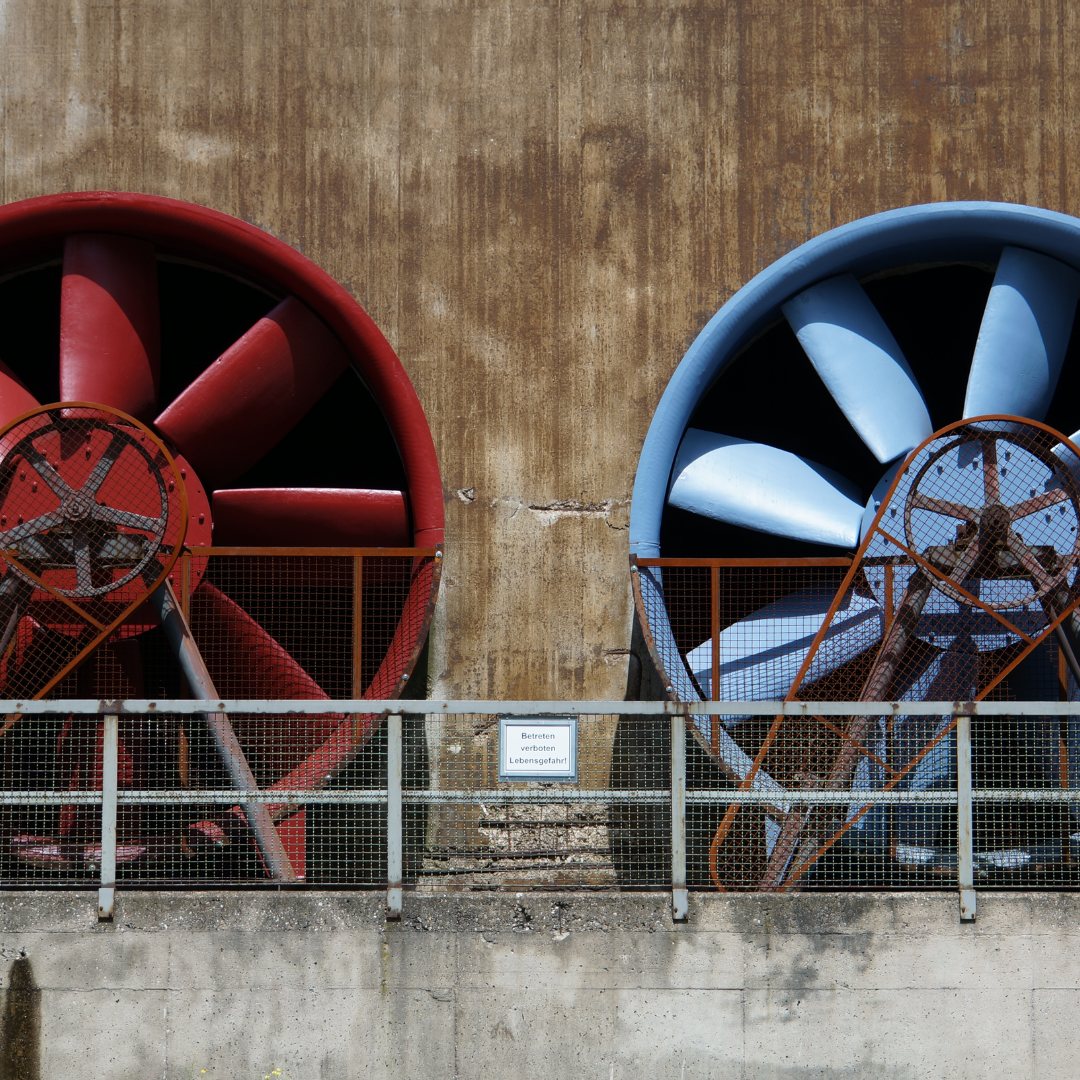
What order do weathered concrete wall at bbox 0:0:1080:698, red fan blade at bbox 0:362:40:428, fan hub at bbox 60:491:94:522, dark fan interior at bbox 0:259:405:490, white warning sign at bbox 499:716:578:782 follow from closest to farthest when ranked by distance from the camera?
white warning sign at bbox 499:716:578:782 → fan hub at bbox 60:491:94:522 → red fan blade at bbox 0:362:40:428 → weathered concrete wall at bbox 0:0:1080:698 → dark fan interior at bbox 0:259:405:490

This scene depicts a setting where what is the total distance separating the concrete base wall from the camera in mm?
4785

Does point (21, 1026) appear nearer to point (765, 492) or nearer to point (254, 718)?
point (254, 718)

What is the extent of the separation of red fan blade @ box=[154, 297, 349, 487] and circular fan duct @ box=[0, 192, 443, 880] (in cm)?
1

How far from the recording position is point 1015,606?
5.56 meters

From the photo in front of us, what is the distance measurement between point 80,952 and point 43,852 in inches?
33.9

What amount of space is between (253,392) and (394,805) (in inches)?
104

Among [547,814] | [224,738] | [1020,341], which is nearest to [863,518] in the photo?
[1020,341]

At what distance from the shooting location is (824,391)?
7.83m

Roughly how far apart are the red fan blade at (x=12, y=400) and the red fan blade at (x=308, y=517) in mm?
1127

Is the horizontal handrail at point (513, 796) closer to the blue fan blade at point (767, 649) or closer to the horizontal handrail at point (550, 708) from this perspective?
the horizontal handrail at point (550, 708)

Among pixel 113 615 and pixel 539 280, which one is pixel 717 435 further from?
pixel 113 615

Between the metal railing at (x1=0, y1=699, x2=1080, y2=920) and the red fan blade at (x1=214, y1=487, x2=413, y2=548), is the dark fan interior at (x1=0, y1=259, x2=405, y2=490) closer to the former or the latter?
the red fan blade at (x1=214, y1=487, x2=413, y2=548)

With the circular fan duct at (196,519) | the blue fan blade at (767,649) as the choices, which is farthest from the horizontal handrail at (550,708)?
the blue fan blade at (767,649)

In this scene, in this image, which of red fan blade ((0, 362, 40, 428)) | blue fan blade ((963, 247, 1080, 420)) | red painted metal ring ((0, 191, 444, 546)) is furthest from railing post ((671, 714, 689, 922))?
red fan blade ((0, 362, 40, 428))
